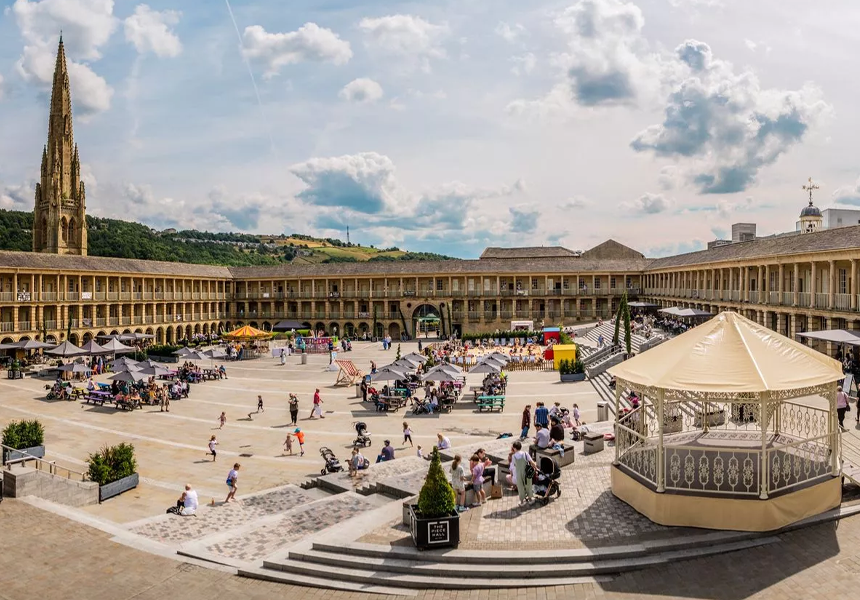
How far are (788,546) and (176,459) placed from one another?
17645 millimetres

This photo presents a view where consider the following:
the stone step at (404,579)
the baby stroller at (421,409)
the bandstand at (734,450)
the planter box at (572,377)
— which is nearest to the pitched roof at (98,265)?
the baby stroller at (421,409)

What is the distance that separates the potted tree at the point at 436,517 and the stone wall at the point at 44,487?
10.2 m

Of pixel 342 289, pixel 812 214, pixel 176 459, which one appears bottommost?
pixel 176 459

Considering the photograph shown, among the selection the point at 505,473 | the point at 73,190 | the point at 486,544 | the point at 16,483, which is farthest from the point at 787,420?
the point at 73,190

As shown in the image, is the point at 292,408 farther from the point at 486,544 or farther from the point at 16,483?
the point at 486,544

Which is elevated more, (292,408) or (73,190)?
(73,190)

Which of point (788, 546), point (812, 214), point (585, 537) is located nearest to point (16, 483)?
point (585, 537)

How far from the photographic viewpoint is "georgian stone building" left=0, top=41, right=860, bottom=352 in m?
51.2

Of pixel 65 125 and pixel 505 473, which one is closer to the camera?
pixel 505 473

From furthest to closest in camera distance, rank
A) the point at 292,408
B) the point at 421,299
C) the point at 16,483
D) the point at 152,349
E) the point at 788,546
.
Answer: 1. the point at 421,299
2. the point at 152,349
3. the point at 292,408
4. the point at 16,483
5. the point at 788,546

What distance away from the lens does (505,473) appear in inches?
527

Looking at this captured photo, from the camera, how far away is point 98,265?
57.7m

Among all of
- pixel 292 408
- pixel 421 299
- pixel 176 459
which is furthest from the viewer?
pixel 421 299

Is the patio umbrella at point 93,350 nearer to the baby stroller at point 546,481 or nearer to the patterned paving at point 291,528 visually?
the patterned paving at point 291,528
